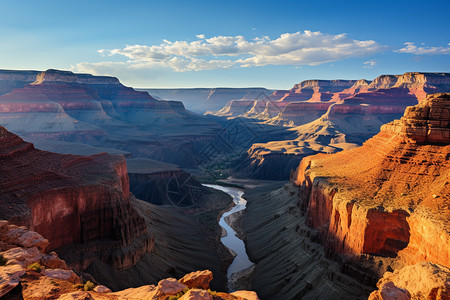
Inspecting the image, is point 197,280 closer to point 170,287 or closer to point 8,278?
point 170,287

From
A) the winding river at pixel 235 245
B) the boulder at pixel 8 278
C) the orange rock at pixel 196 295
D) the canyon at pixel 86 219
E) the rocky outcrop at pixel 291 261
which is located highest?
the boulder at pixel 8 278

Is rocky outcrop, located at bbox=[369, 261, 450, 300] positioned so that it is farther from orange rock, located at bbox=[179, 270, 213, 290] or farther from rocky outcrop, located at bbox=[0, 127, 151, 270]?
rocky outcrop, located at bbox=[0, 127, 151, 270]

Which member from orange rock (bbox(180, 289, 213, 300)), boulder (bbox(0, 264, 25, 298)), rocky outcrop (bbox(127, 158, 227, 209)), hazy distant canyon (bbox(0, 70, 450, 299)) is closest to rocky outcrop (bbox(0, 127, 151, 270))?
hazy distant canyon (bbox(0, 70, 450, 299))

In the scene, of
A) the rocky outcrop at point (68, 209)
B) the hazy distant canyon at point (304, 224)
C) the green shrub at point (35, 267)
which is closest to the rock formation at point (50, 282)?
the green shrub at point (35, 267)

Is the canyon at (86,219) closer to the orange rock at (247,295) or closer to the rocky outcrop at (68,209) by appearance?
the rocky outcrop at (68,209)

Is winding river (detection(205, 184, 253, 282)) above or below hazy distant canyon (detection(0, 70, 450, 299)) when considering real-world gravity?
below

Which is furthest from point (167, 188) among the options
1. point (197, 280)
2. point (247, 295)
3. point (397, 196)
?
point (247, 295)
